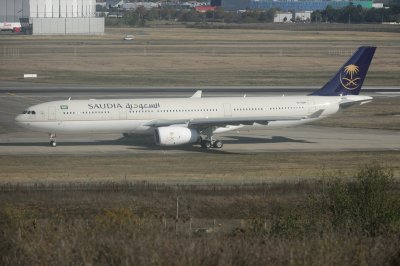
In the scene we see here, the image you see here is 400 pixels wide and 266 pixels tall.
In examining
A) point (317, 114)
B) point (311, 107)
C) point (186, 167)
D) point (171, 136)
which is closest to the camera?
point (186, 167)

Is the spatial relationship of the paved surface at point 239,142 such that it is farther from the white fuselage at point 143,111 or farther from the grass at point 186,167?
the grass at point 186,167

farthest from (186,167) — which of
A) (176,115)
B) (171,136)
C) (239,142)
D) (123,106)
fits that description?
(239,142)

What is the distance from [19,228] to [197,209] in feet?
53.2

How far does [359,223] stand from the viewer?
120ft

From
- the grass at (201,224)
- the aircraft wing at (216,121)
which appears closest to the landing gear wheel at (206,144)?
the aircraft wing at (216,121)

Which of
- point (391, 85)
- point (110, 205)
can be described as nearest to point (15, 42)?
point (391, 85)

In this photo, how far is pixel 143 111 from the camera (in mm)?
67375

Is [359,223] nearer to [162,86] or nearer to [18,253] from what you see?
[18,253]

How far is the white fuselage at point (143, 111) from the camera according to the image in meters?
66.4

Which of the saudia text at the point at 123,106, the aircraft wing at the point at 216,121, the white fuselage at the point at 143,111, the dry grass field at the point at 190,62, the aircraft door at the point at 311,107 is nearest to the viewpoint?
the aircraft wing at the point at 216,121

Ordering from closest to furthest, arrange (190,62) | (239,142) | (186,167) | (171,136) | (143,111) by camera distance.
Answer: (186,167) → (171,136) → (143,111) → (239,142) → (190,62)

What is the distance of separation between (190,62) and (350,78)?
78.2 metres

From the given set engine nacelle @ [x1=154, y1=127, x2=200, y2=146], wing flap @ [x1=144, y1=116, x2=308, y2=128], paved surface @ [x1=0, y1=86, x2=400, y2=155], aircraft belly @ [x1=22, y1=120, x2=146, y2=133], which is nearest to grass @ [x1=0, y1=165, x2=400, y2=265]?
engine nacelle @ [x1=154, y1=127, x2=200, y2=146]

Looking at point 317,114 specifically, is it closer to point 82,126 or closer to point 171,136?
point 171,136
